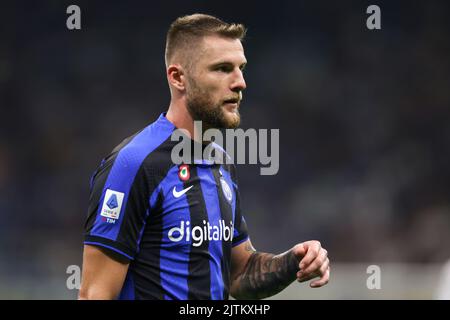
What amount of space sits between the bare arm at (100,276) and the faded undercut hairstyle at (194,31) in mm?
1066

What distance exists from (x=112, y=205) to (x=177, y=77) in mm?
775

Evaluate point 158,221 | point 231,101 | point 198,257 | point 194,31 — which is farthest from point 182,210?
point 194,31

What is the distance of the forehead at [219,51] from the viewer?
11.1ft

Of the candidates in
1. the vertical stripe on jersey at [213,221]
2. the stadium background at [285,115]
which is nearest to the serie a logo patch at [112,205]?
the vertical stripe on jersey at [213,221]

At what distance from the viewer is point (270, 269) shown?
3607mm

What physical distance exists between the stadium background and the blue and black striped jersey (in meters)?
6.68

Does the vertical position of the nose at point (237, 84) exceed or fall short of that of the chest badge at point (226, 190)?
it exceeds it

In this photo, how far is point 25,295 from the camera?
8.18 m

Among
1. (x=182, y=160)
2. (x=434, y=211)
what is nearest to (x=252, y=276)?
(x=182, y=160)

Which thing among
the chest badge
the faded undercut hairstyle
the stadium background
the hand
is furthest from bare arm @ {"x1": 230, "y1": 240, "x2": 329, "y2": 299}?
the stadium background

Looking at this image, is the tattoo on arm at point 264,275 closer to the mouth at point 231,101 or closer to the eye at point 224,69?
the mouth at point 231,101

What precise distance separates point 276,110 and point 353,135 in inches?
49.3

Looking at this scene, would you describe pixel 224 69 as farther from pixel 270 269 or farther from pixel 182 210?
pixel 270 269

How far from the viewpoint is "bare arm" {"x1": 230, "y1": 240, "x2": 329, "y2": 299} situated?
10.8 feet
